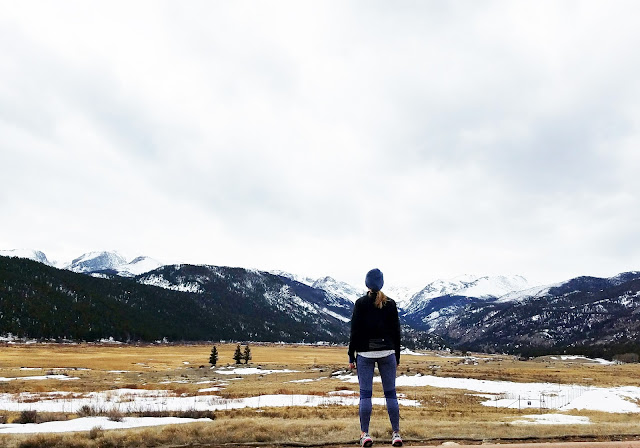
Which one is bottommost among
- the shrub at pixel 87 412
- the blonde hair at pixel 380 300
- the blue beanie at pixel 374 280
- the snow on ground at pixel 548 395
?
the snow on ground at pixel 548 395

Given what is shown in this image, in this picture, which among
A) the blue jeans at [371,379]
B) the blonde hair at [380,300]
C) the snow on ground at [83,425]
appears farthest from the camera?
the snow on ground at [83,425]

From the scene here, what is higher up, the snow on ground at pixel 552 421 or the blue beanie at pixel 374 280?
the blue beanie at pixel 374 280

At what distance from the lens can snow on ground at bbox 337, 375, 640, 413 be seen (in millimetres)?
33594

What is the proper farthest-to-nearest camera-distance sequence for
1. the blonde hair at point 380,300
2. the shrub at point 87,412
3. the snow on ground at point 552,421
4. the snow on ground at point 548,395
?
the snow on ground at point 548,395 → the shrub at point 87,412 → the snow on ground at point 552,421 → the blonde hair at point 380,300

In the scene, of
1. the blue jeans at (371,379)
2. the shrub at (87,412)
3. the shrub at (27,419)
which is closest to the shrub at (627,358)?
the shrub at (87,412)

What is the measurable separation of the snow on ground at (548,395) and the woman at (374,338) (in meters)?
27.7

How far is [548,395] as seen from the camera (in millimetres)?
45312

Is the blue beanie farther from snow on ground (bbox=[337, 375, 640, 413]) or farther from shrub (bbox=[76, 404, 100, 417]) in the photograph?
snow on ground (bbox=[337, 375, 640, 413])

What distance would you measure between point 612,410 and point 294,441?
29.9 meters

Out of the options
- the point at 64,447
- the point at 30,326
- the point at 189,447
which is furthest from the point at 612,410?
the point at 30,326

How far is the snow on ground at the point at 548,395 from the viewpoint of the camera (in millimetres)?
33594

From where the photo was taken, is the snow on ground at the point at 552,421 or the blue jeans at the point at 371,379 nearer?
the blue jeans at the point at 371,379

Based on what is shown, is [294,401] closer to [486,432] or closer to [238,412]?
[238,412]

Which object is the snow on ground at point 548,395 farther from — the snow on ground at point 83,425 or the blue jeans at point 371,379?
the blue jeans at point 371,379
